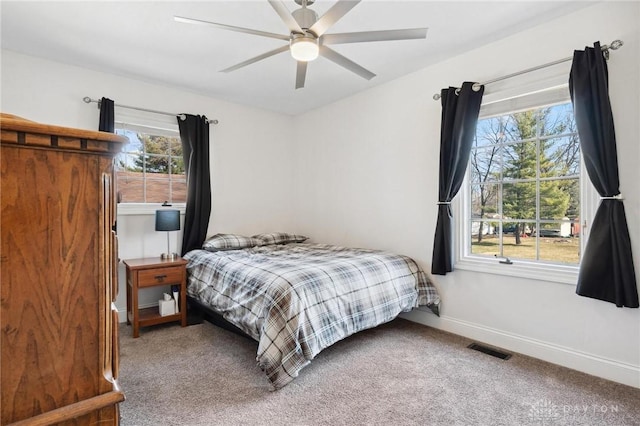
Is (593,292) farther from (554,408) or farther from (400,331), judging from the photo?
(400,331)

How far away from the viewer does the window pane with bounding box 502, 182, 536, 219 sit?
108 inches

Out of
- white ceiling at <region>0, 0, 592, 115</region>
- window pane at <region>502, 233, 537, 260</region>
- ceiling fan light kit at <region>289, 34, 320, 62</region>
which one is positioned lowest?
window pane at <region>502, 233, 537, 260</region>

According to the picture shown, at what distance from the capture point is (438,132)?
126 inches

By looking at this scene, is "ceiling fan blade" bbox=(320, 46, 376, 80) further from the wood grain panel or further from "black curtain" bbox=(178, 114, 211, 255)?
"black curtain" bbox=(178, 114, 211, 255)

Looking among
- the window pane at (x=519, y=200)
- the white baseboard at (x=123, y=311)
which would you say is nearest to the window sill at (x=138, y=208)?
the white baseboard at (x=123, y=311)

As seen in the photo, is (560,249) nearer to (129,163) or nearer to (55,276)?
(55,276)

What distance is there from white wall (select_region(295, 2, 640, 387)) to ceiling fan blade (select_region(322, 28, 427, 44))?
123 cm

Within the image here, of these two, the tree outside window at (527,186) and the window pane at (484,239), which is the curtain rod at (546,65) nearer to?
the tree outside window at (527,186)

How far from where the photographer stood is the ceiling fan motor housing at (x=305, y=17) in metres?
1.98

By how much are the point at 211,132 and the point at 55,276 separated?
375 centimetres

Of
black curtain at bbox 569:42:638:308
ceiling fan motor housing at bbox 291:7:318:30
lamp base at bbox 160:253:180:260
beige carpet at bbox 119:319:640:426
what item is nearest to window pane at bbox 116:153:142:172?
lamp base at bbox 160:253:180:260

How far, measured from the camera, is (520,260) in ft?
9.03

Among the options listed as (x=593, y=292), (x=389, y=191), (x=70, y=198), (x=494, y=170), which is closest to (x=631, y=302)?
(x=593, y=292)

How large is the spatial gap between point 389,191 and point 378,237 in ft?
1.71
